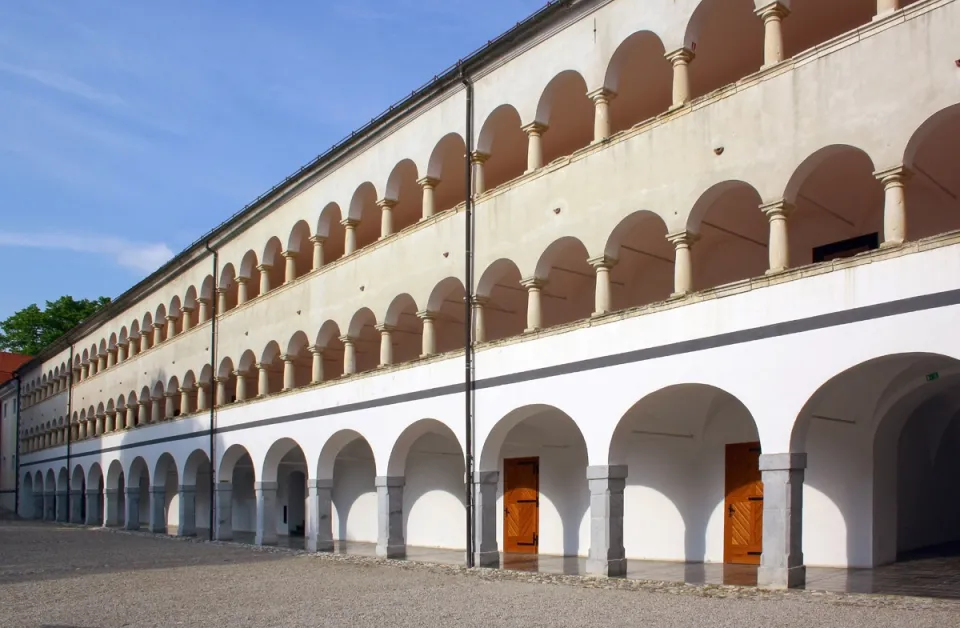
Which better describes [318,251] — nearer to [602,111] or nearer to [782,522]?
[602,111]

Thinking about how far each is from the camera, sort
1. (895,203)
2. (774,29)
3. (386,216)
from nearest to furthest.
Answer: (895,203) < (774,29) < (386,216)

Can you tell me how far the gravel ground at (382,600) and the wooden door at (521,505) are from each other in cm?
328

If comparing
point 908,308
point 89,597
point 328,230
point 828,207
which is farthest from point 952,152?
point 328,230

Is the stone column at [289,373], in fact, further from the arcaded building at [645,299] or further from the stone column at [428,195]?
the stone column at [428,195]

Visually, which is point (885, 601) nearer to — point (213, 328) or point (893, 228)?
point (893, 228)

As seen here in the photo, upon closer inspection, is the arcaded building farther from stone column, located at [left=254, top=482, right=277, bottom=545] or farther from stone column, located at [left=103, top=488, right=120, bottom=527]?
stone column, located at [left=103, top=488, right=120, bottom=527]

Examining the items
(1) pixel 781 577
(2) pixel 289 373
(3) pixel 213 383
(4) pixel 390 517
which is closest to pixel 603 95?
(1) pixel 781 577

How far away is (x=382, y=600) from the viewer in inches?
544

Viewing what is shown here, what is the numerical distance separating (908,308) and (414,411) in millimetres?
11191

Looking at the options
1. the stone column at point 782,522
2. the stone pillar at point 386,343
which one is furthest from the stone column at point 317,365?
the stone column at point 782,522

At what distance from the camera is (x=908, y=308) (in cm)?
1155

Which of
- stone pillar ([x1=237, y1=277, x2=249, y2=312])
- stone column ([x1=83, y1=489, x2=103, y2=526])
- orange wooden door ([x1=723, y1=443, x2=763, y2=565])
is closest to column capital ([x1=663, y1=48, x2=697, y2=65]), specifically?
orange wooden door ([x1=723, y1=443, x2=763, y2=565])

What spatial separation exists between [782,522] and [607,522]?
3.25 meters

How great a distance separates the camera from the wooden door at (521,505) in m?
21.8
